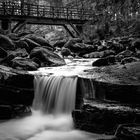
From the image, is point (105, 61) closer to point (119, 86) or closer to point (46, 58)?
point (46, 58)

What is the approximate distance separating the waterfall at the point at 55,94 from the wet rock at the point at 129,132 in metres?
2.56

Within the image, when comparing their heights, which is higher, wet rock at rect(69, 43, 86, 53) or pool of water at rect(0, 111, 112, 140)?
wet rock at rect(69, 43, 86, 53)

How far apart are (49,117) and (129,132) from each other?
342 centimetres

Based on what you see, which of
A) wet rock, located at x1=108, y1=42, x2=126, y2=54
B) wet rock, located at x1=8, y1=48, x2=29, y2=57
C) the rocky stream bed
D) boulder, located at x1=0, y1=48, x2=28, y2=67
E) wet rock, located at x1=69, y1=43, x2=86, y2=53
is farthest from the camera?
wet rock, located at x1=69, y1=43, x2=86, y2=53

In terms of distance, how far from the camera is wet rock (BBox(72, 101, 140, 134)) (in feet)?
20.3

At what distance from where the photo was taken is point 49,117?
806 cm

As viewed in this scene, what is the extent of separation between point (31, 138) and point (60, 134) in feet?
2.71

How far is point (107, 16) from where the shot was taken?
669cm

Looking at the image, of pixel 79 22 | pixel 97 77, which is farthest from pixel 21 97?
pixel 79 22

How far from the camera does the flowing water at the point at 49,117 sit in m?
6.82

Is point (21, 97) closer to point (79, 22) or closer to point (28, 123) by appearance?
point (28, 123)

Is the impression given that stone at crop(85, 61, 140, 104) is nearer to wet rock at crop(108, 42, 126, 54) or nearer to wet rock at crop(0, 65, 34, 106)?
wet rock at crop(0, 65, 34, 106)

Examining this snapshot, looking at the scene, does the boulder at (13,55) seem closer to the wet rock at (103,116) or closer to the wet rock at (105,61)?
the wet rock at (105,61)

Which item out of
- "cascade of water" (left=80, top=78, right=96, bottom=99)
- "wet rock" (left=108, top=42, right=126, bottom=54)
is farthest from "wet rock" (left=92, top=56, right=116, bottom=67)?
"wet rock" (left=108, top=42, right=126, bottom=54)
